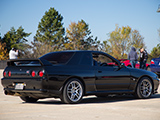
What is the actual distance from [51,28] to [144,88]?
236ft

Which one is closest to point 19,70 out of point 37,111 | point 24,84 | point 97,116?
point 24,84

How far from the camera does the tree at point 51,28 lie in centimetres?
7994

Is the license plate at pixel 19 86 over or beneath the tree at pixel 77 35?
beneath

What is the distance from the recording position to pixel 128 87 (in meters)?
9.83

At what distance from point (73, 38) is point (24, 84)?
63.1 metres

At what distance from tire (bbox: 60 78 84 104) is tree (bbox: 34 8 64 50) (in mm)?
70660

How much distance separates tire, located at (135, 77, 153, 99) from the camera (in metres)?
10.0

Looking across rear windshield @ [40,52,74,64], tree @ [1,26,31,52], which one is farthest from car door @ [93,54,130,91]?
tree @ [1,26,31,52]

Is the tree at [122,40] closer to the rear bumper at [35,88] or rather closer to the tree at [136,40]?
the tree at [136,40]

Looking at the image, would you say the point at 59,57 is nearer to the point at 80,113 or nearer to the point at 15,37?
the point at 80,113

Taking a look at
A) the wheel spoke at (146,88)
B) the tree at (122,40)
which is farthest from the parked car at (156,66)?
the tree at (122,40)

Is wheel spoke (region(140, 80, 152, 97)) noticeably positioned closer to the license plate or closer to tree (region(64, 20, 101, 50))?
the license plate

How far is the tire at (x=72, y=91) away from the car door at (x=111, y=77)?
56 centimetres

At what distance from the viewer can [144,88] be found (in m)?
10.2
